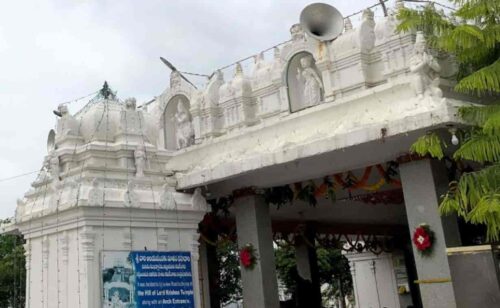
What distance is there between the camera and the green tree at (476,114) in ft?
24.4

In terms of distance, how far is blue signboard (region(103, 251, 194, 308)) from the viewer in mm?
9891

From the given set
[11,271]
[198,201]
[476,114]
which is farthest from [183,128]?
[11,271]

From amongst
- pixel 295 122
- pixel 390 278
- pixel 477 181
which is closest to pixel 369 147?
pixel 295 122

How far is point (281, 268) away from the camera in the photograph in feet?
102

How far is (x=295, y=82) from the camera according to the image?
11438 mm

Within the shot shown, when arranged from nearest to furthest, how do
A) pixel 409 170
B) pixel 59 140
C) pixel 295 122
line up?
pixel 409 170 → pixel 295 122 → pixel 59 140

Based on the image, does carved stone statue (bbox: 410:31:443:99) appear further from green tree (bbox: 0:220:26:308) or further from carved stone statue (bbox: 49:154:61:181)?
green tree (bbox: 0:220:26:308)

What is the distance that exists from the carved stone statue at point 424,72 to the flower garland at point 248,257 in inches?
171

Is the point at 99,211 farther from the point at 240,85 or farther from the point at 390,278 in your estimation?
the point at 390,278

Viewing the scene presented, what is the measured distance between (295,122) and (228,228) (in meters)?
4.65

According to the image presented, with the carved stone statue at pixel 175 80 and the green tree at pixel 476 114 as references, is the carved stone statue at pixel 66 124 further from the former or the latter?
the green tree at pixel 476 114

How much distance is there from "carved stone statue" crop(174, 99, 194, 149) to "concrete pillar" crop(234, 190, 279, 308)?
6.17 ft

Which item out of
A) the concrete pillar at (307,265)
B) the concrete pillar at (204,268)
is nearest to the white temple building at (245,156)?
the concrete pillar at (204,268)

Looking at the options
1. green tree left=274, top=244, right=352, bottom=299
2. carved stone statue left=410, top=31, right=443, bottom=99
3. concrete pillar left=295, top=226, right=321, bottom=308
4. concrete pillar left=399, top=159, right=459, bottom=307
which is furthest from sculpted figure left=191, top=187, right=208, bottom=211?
green tree left=274, top=244, right=352, bottom=299
